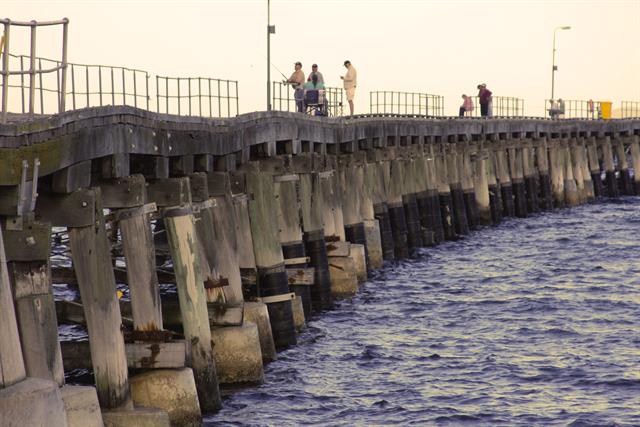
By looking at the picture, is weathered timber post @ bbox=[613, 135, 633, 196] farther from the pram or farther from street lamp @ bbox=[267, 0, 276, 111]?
the pram

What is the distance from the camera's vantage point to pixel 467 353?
2103cm

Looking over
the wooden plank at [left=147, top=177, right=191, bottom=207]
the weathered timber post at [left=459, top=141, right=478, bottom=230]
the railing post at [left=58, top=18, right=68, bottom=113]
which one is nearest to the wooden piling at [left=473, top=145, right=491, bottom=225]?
the weathered timber post at [left=459, top=141, right=478, bottom=230]

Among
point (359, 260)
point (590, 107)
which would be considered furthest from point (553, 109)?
point (359, 260)

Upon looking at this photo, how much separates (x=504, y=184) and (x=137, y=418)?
1511 inches

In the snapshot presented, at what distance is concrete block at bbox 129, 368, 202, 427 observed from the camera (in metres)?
14.2

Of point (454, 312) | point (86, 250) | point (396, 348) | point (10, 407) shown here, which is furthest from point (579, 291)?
point (10, 407)

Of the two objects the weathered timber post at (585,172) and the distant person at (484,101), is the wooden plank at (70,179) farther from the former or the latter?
the weathered timber post at (585,172)

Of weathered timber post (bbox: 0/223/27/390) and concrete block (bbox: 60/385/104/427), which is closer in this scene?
weathered timber post (bbox: 0/223/27/390)

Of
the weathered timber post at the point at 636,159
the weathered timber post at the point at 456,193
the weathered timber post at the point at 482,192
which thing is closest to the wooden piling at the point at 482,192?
the weathered timber post at the point at 482,192

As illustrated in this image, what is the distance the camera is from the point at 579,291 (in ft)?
97.3

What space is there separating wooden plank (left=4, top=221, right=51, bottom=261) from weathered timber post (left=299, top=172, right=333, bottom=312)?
1309cm

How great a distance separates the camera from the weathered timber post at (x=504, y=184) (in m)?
49.9

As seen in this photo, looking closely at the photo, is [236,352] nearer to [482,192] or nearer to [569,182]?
[482,192]

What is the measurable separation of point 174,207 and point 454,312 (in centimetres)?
1146
